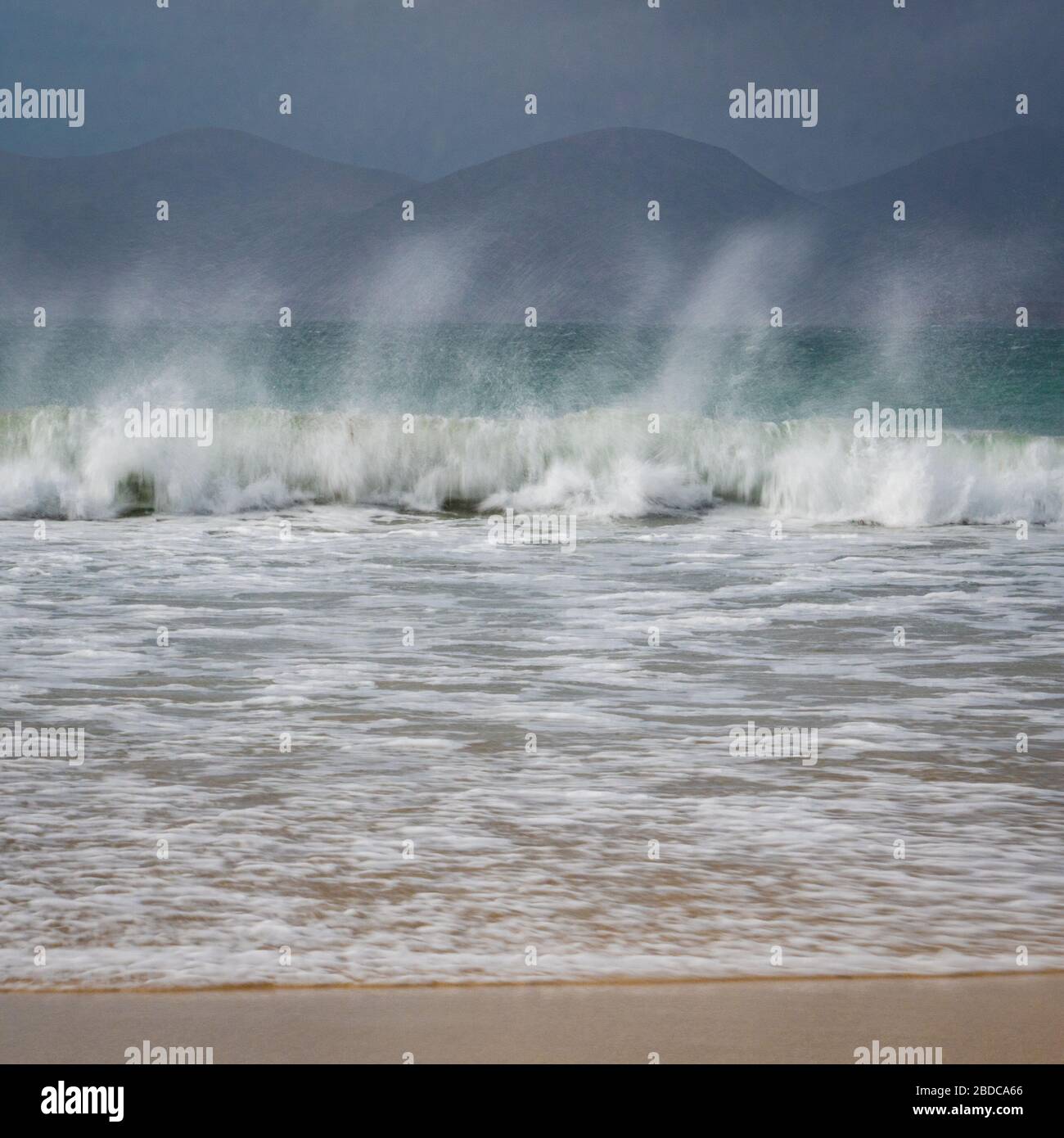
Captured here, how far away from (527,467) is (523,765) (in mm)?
13728

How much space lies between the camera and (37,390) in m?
42.2

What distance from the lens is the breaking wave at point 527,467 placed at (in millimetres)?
17000

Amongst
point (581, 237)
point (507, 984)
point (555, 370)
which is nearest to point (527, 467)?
point (507, 984)

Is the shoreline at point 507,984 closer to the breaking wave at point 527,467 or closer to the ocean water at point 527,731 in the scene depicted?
the ocean water at point 527,731

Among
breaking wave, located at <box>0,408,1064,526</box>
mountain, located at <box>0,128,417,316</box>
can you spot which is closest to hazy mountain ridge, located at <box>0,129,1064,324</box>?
mountain, located at <box>0,128,417,316</box>

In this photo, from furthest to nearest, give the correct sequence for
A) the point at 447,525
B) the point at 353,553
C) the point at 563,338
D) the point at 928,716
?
the point at 563,338 → the point at 447,525 → the point at 353,553 → the point at 928,716

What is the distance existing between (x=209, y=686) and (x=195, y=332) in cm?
5081

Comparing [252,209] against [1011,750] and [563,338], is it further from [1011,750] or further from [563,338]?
[1011,750]

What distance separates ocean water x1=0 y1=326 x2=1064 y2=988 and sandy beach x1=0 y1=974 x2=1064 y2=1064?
0.36ft

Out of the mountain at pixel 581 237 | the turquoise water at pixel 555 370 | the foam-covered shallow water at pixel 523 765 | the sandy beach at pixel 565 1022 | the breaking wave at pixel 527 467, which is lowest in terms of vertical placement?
the sandy beach at pixel 565 1022

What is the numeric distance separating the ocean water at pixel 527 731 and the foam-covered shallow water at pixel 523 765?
2 centimetres

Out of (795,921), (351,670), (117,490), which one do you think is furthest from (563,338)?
(795,921)

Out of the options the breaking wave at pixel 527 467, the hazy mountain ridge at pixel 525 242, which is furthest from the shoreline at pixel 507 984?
the hazy mountain ridge at pixel 525 242

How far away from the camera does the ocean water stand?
3.71 meters
